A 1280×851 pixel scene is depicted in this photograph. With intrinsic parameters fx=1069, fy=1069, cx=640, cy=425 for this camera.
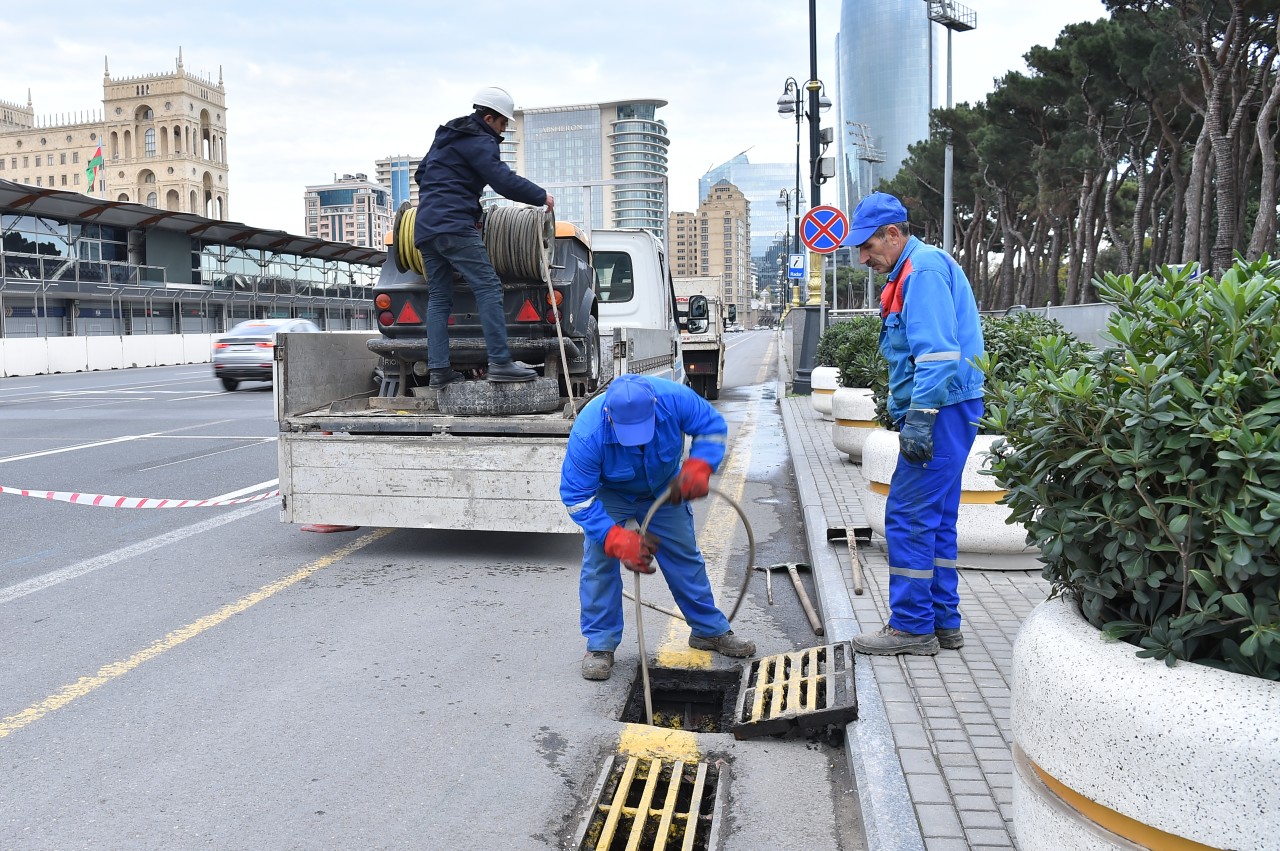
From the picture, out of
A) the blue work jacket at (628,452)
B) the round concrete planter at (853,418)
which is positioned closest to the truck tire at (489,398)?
the blue work jacket at (628,452)

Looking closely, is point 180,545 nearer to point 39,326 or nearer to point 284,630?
point 284,630

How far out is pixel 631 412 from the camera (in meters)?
4.24

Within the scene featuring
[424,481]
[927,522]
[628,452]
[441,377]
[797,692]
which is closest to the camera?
[797,692]

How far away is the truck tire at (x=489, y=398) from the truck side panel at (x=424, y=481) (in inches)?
9.7

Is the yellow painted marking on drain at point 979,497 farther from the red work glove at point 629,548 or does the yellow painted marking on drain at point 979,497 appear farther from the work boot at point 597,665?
the red work glove at point 629,548

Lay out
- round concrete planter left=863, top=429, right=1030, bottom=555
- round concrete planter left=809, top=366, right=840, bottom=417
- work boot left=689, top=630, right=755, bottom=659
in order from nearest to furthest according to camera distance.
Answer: work boot left=689, top=630, right=755, bottom=659, round concrete planter left=863, top=429, right=1030, bottom=555, round concrete planter left=809, top=366, right=840, bottom=417

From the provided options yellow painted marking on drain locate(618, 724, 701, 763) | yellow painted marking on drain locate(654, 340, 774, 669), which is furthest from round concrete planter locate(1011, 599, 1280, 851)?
yellow painted marking on drain locate(654, 340, 774, 669)

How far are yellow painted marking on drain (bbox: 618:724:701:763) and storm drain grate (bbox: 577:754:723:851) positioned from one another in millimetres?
47

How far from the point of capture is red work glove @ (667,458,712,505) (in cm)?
432

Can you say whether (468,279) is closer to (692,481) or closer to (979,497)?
(692,481)

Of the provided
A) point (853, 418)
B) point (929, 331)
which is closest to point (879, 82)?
point (853, 418)

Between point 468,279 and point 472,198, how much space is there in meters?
0.53

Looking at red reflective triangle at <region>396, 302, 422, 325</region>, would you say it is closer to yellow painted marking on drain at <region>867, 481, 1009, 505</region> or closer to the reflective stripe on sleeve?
the reflective stripe on sleeve

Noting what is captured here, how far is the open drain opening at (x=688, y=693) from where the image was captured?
189 inches
